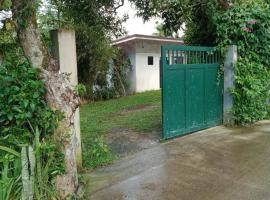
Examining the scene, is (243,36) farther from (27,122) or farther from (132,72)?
(132,72)

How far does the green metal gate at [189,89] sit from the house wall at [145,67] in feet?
28.3

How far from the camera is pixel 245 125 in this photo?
7.09 metres

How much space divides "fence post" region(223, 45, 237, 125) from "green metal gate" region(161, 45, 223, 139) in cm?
12

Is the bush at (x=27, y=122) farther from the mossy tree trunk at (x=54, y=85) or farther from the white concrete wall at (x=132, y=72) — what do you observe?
the white concrete wall at (x=132, y=72)

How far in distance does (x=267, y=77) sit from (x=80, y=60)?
23.5ft

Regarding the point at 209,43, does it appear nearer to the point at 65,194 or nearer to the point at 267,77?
the point at 267,77

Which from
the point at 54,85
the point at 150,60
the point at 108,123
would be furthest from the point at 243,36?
the point at 150,60

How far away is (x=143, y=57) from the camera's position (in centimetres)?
1584

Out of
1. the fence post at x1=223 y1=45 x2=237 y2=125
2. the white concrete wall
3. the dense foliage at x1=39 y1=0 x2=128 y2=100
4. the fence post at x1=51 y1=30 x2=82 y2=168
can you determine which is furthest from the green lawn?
the white concrete wall

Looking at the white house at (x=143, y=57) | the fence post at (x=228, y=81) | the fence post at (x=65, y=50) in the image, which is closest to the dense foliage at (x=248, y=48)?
the fence post at (x=228, y=81)

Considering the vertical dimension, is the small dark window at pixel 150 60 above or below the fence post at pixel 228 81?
above

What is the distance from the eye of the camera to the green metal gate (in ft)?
19.4

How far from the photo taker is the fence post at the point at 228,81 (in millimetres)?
7004

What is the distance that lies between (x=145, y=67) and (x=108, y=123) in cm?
859
